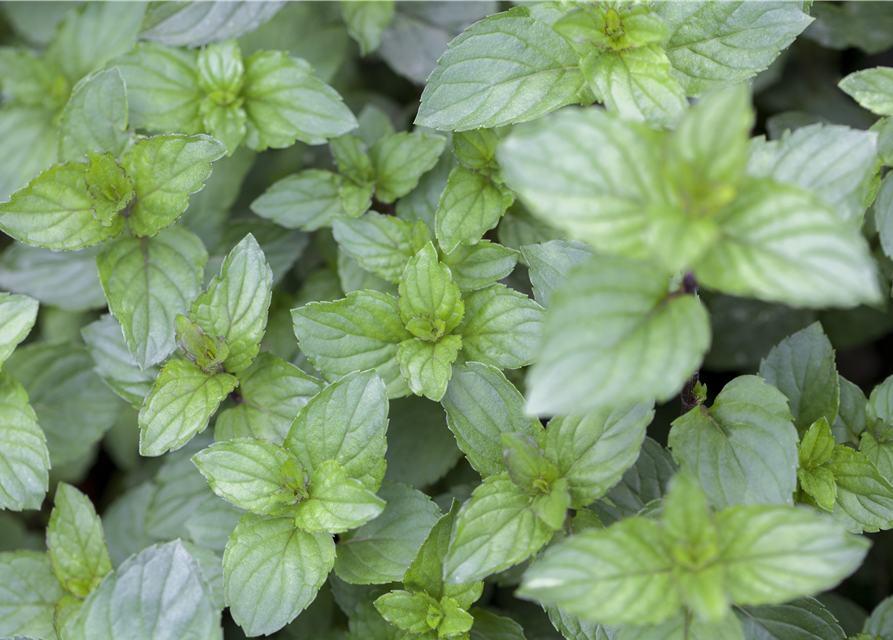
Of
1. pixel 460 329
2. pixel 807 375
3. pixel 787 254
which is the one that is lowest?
pixel 807 375

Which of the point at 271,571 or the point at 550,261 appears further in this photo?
the point at 550,261

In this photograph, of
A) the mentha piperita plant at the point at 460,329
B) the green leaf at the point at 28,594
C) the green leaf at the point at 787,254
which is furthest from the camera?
the green leaf at the point at 28,594

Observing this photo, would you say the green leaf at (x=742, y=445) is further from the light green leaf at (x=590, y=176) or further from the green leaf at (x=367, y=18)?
the green leaf at (x=367, y=18)

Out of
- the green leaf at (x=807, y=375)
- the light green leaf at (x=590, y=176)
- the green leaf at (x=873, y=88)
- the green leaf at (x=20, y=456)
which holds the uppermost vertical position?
the light green leaf at (x=590, y=176)

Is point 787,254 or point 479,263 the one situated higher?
point 787,254

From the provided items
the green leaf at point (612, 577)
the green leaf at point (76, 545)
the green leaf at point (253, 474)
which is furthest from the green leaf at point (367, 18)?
the green leaf at point (612, 577)

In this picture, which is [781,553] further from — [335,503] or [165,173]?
[165,173]

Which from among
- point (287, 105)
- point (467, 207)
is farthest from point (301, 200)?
point (467, 207)

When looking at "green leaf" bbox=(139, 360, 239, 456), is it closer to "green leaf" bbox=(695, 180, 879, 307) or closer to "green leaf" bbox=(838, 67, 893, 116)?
"green leaf" bbox=(695, 180, 879, 307)
